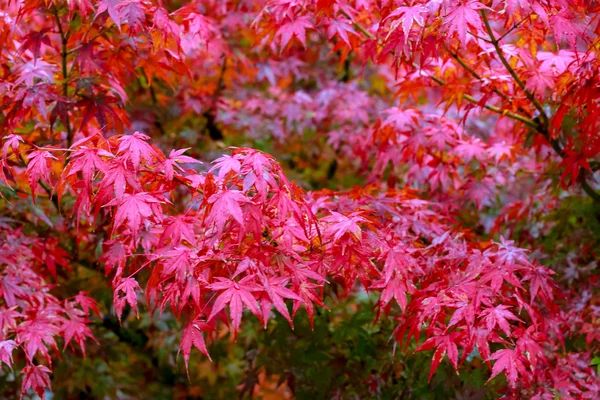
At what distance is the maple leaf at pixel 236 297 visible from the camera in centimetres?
191

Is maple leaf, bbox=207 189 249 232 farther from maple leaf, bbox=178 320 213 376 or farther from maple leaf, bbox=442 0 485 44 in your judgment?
maple leaf, bbox=442 0 485 44


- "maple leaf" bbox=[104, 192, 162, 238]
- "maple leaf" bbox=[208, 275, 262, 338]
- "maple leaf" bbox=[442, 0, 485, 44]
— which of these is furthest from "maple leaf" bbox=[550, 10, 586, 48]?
"maple leaf" bbox=[104, 192, 162, 238]

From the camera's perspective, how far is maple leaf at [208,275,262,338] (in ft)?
6.27

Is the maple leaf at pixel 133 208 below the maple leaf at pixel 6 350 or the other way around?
the other way around

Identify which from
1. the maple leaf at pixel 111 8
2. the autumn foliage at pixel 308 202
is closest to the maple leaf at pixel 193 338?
the autumn foliage at pixel 308 202

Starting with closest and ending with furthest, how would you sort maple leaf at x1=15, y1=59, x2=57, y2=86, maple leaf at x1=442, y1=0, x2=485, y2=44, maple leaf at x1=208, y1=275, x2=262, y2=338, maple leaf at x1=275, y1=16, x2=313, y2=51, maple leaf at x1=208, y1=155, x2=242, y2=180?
maple leaf at x1=208, y1=275, x2=262, y2=338
maple leaf at x1=208, y1=155, x2=242, y2=180
maple leaf at x1=442, y1=0, x2=485, y2=44
maple leaf at x1=15, y1=59, x2=57, y2=86
maple leaf at x1=275, y1=16, x2=313, y2=51

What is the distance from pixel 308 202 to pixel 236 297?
829 mm

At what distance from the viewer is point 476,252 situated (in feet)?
8.16

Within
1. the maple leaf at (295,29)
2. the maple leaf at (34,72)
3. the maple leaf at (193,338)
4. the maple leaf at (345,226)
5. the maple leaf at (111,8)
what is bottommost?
the maple leaf at (193,338)

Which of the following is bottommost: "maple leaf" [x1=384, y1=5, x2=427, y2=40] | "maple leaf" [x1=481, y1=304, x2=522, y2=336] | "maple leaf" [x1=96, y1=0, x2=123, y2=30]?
"maple leaf" [x1=481, y1=304, x2=522, y2=336]

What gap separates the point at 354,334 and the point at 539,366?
88cm

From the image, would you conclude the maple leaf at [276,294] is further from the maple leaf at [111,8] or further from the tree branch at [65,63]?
the tree branch at [65,63]

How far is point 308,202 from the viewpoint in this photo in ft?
8.81

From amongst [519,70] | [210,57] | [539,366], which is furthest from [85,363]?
[519,70]
